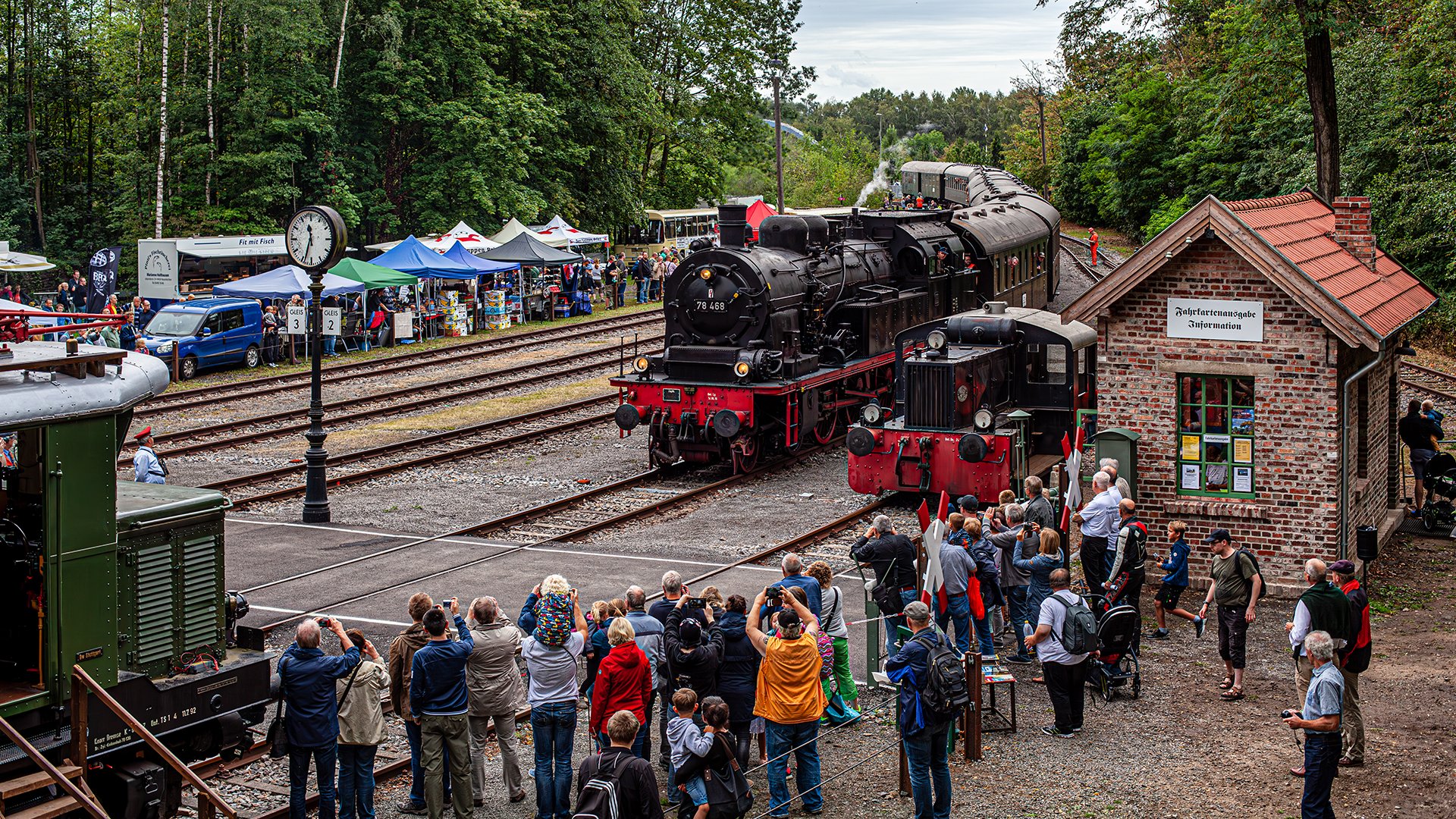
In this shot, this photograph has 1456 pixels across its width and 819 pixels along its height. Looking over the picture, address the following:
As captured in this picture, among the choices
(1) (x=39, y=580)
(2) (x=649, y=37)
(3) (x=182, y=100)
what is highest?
(2) (x=649, y=37)

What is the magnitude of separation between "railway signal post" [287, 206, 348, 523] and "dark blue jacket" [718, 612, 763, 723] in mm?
9696

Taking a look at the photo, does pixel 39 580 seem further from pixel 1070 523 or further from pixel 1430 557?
pixel 1430 557

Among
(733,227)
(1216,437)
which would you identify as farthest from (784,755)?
(733,227)

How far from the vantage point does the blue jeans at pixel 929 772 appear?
881 cm

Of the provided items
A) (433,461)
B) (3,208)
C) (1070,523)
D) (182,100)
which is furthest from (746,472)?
(3,208)

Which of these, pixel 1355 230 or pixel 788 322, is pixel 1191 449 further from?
pixel 788 322

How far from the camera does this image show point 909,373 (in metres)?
17.9

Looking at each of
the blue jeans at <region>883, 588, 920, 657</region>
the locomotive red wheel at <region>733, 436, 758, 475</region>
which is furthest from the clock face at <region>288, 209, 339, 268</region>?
the blue jeans at <region>883, 588, 920, 657</region>

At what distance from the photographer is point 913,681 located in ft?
28.8

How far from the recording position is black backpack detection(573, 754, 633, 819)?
23.8 ft

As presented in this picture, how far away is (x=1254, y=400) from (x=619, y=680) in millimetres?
8889

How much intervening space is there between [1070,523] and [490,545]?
22.5 feet

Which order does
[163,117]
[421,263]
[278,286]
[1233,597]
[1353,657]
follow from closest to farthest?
[1353,657]
[1233,597]
[278,286]
[421,263]
[163,117]

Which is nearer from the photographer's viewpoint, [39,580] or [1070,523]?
[39,580]
